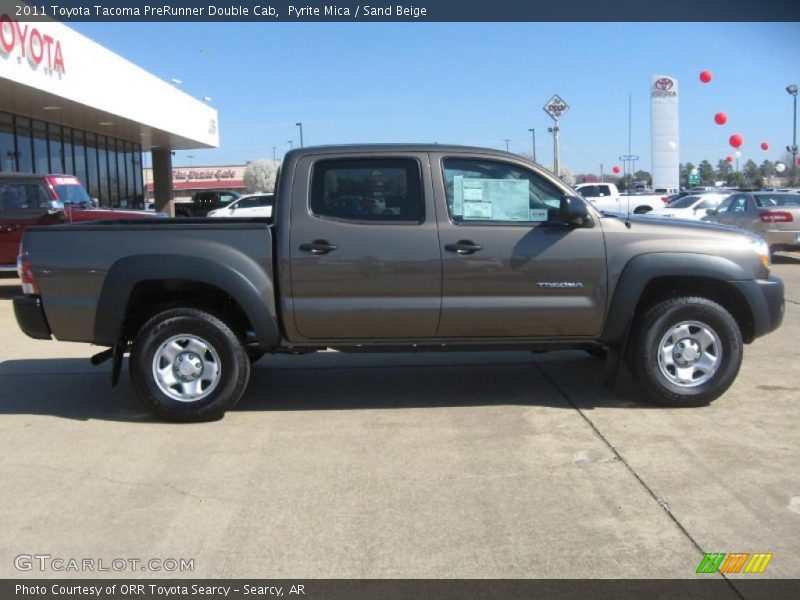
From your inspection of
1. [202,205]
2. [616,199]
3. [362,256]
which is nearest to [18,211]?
[362,256]

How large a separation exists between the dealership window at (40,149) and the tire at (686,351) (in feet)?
65.8

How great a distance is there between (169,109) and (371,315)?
22.3 metres

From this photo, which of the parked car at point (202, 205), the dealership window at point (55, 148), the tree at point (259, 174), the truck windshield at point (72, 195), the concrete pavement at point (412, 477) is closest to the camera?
the concrete pavement at point (412, 477)

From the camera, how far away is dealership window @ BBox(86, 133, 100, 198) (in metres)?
25.3

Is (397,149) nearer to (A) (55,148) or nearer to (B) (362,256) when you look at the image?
(B) (362,256)

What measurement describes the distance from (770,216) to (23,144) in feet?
61.6

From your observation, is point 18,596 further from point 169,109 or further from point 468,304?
point 169,109

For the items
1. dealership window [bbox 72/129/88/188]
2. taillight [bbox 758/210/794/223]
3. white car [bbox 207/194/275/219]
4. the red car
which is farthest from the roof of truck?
dealership window [bbox 72/129/88/188]

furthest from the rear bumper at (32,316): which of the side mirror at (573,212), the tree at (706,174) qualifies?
the tree at (706,174)

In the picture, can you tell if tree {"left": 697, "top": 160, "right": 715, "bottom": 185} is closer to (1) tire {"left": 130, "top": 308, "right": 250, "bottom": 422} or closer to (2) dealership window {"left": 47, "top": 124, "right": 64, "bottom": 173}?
(2) dealership window {"left": 47, "top": 124, "right": 64, "bottom": 173}

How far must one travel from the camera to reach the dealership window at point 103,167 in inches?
1040

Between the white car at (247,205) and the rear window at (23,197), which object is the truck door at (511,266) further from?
the white car at (247,205)

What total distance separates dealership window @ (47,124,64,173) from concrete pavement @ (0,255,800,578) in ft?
58.0

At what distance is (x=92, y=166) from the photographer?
84.7 feet
